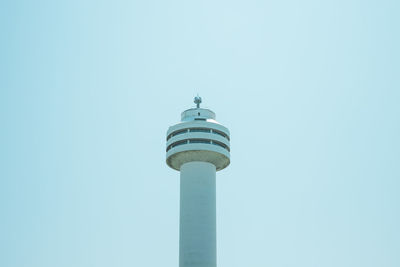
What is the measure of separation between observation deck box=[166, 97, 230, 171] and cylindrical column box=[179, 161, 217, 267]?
1.54 metres

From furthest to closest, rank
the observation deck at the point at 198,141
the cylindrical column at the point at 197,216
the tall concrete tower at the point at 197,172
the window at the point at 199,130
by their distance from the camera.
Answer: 1. the window at the point at 199,130
2. the observation deck at the point at 198,141
3. the tall concrete tower at the point at 197,172
4. the cylindrical column at the point at 197,216

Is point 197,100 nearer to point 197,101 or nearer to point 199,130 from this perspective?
point 197,101

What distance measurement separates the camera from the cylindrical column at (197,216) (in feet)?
235

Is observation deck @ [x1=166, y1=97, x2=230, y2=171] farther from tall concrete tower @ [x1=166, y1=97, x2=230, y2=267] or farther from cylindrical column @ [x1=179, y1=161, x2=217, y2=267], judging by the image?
cylindrical column @ [x1=179, y1=161, x2=217, y2=267]

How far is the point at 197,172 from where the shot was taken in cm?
7669

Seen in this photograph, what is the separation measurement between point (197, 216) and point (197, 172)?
6812mm

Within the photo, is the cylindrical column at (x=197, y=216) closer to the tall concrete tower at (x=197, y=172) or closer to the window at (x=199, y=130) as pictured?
the tall concrete tower at (x=197, y=172)

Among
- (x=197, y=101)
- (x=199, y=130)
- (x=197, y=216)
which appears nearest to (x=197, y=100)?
(x=197, y=101)

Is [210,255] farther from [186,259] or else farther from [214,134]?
[214,134]

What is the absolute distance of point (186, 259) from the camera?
7144 cm

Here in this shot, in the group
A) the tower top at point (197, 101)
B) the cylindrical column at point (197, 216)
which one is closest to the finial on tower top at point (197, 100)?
the tower top at point (197, 101)

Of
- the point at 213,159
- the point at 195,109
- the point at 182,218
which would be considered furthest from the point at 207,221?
the point at 195,109

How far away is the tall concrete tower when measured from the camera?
7219cm

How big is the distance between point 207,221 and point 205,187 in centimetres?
508
